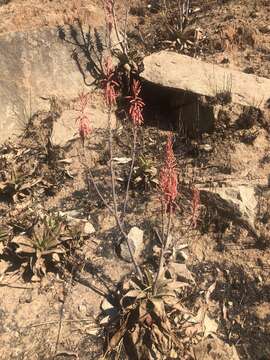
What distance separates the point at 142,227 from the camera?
6879 millimetres

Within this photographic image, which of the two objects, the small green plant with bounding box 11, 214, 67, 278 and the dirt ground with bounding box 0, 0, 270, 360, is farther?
the small green plant with bounding box 11, 214, 67, 278

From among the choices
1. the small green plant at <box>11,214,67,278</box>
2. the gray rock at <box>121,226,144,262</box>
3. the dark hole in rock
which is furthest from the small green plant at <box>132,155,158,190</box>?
the small green plant at <box>11,214,67,278</box>

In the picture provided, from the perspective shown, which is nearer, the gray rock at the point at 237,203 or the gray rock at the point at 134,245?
the gray rock at the point at 134,245

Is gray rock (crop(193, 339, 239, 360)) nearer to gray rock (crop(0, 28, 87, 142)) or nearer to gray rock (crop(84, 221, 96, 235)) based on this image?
gray rock (crop(84, 221, 96, 235))

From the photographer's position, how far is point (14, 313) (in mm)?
5996

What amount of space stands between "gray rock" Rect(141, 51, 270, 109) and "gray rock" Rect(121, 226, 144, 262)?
2643mm

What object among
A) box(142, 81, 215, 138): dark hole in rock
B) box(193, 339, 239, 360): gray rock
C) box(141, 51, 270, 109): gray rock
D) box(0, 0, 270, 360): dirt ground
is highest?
box(141, 51, 270, 109): gray rock

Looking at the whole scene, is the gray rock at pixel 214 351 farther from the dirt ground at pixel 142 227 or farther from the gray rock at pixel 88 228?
the gray rock at pixel 88 228

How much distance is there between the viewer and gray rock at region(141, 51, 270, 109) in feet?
26.2

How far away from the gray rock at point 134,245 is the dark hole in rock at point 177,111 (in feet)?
7.15

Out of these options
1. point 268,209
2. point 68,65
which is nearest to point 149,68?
point 68,65

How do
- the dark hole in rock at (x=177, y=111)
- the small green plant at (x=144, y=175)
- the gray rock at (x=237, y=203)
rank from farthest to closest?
the dark hole in rock at (x=177, y=111), the small green plant at (x=144, y=175), the gray rock at (x=237, y=203)

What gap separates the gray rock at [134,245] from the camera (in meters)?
6.46

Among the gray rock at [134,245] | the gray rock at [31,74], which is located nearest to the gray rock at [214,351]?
the gray rock at [134,245]
